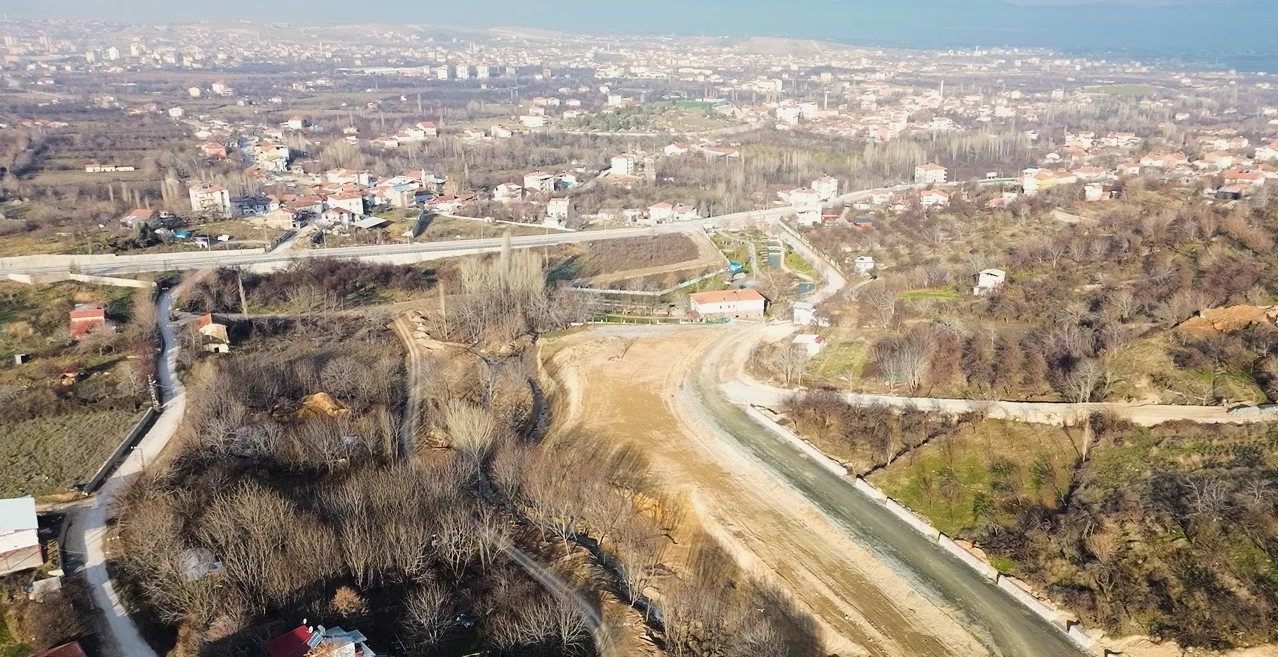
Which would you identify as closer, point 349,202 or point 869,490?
point 869,490

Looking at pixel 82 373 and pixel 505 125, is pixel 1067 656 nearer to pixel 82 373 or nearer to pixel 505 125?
pixel 82 373

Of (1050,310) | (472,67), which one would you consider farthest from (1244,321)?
(472,67)

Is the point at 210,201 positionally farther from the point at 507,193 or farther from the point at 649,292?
the point at 649,292

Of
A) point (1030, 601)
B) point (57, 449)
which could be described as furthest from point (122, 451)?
point (1030, 601)

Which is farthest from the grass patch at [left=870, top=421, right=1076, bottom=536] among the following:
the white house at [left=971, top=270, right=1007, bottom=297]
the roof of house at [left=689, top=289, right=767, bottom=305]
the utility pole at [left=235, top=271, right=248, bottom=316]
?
→ the utility pole at [left=235, top=271, right=248, bottom=316]

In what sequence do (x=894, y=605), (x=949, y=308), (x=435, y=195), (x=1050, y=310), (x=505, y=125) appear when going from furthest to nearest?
(x=505, y=125)
(x=435, y=195)
(x=949, y=308)
(x=1050, y=310)
(x=894, y=605)
